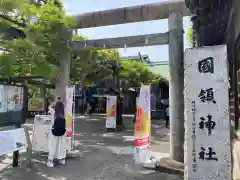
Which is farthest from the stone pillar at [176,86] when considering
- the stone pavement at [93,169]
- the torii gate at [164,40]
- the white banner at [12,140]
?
the white banner at [12,140]

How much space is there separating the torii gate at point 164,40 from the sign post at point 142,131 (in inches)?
24.2

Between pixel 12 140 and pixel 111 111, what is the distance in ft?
25.4

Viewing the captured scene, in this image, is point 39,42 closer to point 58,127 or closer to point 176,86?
point 58,127

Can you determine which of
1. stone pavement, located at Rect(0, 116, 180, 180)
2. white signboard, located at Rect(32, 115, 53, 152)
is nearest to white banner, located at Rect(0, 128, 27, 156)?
stone pavement, located at Rect(0, 116, 180, 180)

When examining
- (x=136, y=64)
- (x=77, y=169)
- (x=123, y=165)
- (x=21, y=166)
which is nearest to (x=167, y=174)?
(x=123, y=165)

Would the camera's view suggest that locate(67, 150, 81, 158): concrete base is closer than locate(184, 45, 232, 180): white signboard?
No

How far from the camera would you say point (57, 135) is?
644 centimetres

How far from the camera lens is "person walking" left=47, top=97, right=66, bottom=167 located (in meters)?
6.39

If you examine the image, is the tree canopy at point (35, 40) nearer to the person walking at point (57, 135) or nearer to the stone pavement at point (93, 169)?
the person walking at point (57, 135)

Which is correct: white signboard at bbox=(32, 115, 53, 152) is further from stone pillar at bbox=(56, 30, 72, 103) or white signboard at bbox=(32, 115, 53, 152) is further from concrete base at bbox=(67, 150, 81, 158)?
stone pillar at bbox=(56, 30, 72, 103)

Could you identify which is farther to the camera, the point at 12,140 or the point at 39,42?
the point at 39,42

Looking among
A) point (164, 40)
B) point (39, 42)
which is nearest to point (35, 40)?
point (39, 42)

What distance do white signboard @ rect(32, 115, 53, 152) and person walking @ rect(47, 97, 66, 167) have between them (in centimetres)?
84

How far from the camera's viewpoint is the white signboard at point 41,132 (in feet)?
24.1
